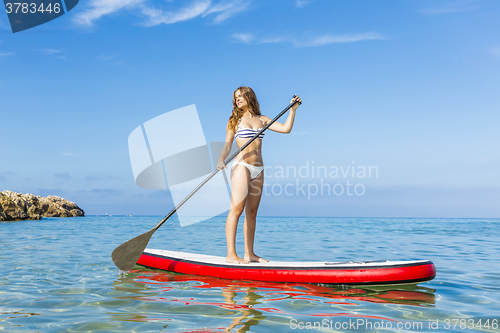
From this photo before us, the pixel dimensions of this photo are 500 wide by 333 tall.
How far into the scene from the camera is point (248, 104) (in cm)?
514

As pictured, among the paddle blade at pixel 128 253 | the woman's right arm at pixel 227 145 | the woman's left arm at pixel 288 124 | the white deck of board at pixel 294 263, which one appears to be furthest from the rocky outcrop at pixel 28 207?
the woman's left arm at pixel 288 124

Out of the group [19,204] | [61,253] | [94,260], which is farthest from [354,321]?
[19,204]

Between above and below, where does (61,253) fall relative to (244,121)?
below

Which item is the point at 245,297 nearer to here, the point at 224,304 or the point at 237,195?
the point at 224,304

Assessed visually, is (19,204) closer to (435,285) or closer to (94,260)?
(94,260)

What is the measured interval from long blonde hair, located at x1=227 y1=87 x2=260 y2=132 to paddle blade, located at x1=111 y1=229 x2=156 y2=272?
1908mm

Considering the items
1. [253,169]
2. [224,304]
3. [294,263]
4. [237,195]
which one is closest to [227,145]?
[253,169]

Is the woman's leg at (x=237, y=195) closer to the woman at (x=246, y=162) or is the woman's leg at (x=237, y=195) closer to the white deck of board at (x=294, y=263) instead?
the woman at (x=246, y=162)

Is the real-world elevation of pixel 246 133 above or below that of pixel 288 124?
below

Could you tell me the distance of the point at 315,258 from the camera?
23.5ft

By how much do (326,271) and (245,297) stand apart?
1.06m

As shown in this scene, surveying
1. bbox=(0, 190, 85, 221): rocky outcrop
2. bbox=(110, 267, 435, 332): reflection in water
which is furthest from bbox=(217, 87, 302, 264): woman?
bbox=(0, 190, 85, 221): rocky outcrop

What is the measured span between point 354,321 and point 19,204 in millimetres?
33172

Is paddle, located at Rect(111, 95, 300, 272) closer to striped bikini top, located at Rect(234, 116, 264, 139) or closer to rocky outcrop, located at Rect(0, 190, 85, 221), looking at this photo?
striped bikini top, located at Rect(234, 116, 264, 139)
